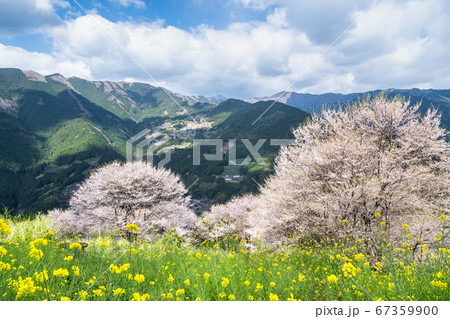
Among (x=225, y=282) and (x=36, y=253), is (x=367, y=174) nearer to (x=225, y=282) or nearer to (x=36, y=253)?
(x=225, y=282)

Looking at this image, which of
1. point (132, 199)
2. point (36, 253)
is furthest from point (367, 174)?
point (132, 199)

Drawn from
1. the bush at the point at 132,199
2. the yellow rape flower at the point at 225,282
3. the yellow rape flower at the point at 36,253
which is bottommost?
the bush at the point at 132,199

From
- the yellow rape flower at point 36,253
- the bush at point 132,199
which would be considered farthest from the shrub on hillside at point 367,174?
the bush at point 132,199

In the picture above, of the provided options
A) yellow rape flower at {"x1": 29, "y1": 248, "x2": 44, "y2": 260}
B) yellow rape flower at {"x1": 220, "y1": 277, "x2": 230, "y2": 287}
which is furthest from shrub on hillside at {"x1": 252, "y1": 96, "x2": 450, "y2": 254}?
yellow rape flower at {"x1": 29, "y1": 248, "x2": 44, "y2": 260}

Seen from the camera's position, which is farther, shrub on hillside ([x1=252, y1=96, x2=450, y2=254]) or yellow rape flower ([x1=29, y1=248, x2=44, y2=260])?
shrub on hillside ([x1=252, y1=96, x2=450, y2=254])

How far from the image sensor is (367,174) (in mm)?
12797

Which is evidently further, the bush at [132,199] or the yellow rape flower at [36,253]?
the bush at [132,199]

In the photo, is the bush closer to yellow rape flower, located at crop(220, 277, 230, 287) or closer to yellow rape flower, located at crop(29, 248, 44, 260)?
yellow rape flower, located at crop(29, 248, 44, 260)

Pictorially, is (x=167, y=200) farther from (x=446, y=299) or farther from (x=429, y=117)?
(x=446, y=299)

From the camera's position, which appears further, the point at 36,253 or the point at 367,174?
the point at 367,174

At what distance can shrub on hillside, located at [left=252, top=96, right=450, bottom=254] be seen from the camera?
11711mm

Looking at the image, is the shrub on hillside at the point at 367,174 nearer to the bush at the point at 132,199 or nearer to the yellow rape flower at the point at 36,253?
the yellow rape flower at the point at 36,253

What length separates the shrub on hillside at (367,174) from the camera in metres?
11.7

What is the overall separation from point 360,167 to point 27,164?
231564 millimetres
